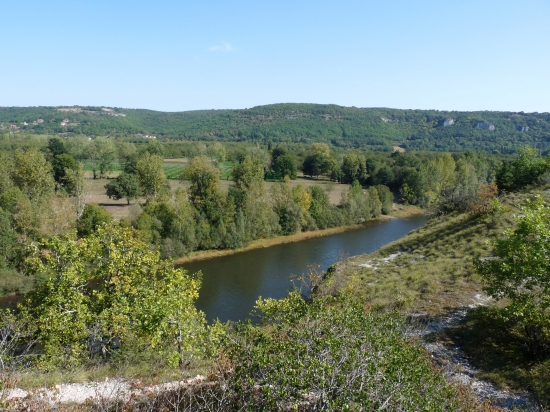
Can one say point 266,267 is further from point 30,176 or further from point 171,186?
point 171,186

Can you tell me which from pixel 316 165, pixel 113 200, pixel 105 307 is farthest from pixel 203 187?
pixel 316 165

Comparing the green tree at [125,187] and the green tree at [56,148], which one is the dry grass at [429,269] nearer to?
the green tree at [125,187]

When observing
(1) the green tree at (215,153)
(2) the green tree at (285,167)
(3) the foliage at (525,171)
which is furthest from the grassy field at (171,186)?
(3) the foliage at (525,171)

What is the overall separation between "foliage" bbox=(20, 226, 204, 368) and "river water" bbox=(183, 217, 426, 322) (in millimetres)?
10694

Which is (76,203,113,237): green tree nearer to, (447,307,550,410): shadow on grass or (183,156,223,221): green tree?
(183,156,223,221): green tree

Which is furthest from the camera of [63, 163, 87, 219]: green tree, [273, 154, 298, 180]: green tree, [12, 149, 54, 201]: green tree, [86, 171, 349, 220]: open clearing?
[273, 154, 298, 180]: green tree

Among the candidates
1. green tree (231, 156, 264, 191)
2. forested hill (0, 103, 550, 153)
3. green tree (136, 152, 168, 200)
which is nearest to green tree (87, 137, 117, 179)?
green tree (136, 152, 168, 200)

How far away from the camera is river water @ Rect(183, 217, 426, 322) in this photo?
2638 centimetres

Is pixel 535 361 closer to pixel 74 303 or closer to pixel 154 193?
pixel 74 303

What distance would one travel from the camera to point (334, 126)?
165375mm

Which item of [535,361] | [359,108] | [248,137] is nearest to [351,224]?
[535,361]

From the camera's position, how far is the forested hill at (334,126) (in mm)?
135500

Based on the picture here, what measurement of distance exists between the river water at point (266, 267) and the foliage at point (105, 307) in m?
10.7

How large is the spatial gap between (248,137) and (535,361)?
495ft
